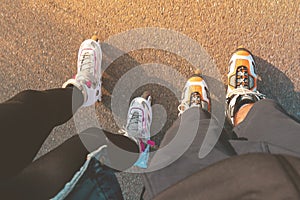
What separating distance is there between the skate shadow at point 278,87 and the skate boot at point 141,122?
462 millimetres

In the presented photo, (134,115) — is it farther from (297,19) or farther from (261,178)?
(261,178)

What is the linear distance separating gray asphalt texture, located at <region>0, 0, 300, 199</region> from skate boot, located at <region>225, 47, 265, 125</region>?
1.5 inches

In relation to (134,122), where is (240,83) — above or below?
above

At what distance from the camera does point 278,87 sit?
1379 mm

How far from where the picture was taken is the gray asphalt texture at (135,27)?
137 cm

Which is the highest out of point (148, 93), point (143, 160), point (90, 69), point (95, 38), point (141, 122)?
point (95, 38)

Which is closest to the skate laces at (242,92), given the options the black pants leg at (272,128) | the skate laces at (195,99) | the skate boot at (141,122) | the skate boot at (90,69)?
the skate laces at (195,99)

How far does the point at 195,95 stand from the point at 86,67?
46 centimetres

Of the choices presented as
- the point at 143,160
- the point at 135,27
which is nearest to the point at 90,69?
the point at 135,27

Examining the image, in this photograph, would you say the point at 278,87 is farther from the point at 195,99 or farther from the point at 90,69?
the point at 90,69

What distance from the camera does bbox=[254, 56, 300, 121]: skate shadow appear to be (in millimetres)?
1368

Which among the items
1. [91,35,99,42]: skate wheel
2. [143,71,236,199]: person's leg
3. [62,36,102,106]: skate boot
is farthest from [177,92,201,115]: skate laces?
[91,35,99,42]: skate wheel

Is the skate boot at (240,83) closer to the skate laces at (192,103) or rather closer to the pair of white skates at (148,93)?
the pair of white skates at (148,93)

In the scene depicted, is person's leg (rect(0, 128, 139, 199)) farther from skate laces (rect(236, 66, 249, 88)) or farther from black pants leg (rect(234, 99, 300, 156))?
skate laces (rect(236, 66, 249, 88))
